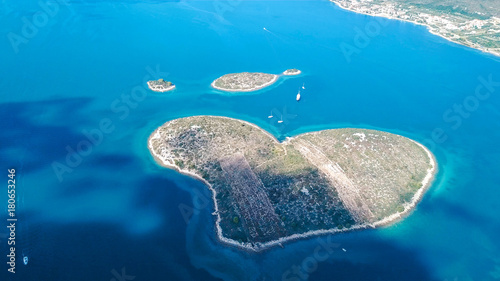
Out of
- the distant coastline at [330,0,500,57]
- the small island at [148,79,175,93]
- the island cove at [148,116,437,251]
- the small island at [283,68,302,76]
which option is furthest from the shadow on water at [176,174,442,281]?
the distant coastline at [330,0,500,57]

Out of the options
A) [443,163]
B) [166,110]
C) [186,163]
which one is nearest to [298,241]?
[186,163]

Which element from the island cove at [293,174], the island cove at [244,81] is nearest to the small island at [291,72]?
the island cove at [244,81]

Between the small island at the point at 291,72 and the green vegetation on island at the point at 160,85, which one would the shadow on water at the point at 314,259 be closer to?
the green vegetation on island at the point at 160,85

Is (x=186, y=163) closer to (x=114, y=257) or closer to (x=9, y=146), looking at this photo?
(x=114, y=257)

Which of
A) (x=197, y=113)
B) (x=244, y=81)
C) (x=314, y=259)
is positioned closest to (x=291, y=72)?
(x=244, y=81)

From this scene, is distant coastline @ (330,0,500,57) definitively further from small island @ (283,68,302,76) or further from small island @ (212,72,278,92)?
small island @ (212,72,278,92)

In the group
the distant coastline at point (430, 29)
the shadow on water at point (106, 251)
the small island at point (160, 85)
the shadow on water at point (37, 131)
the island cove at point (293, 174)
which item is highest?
the distant coastline at point (430, 29)
